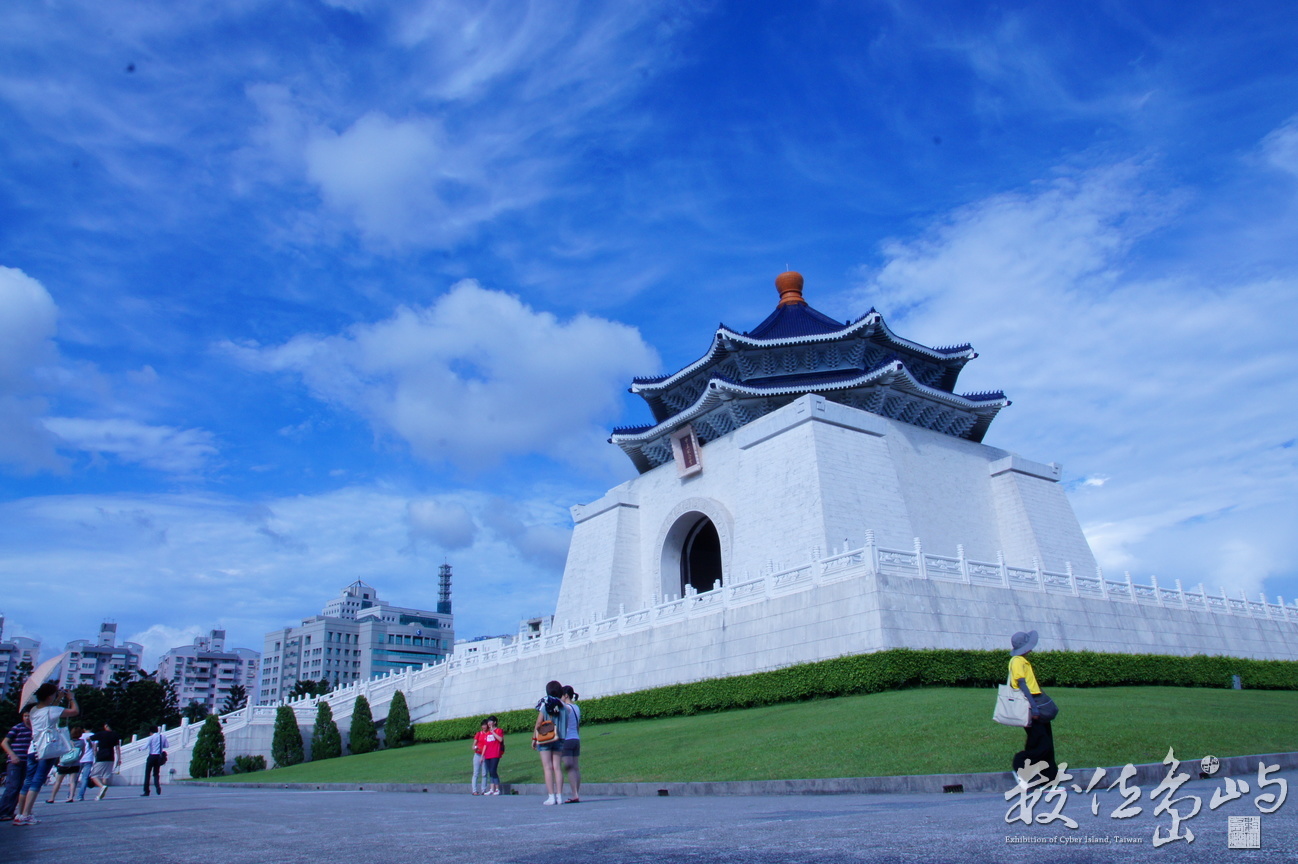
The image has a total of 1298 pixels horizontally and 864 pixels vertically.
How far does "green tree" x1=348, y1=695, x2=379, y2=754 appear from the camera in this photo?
76.4 ft

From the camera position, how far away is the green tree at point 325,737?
75.3 feet

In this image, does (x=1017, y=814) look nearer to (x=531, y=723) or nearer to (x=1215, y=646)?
(x=531, y=723)

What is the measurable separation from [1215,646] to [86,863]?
2199cm

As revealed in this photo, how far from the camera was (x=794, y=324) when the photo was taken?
28.1 metres

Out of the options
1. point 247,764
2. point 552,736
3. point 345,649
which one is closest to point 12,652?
point 345,649

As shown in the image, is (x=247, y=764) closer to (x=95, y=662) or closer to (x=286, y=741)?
(x=286, y=741)

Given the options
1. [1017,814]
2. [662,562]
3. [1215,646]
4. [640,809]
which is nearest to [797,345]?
[662,562]

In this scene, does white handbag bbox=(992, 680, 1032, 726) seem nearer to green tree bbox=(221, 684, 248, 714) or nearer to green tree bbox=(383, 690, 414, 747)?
green tree bbox=(383, 690, 414, 747)

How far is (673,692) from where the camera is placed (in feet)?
57.4

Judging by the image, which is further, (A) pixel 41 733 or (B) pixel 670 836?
(A) pixel 41 733

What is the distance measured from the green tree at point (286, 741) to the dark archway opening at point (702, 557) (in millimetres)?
11758

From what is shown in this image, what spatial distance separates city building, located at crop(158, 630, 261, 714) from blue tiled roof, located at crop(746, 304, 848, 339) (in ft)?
281

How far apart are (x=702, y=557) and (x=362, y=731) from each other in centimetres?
1205

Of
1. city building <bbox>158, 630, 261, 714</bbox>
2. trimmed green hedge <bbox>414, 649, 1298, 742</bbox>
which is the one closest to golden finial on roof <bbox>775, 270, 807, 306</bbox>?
trimmed green hedge <bbox>414, 649, 1298, 742</bbox>
